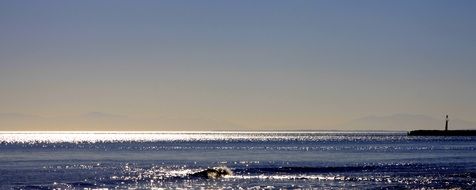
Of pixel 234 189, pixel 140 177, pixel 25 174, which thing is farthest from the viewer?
pixel 25 174

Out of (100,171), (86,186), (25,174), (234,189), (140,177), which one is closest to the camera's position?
(234,189)

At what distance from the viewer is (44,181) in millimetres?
68312

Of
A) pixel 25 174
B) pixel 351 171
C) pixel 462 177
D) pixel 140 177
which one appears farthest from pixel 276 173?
pixel 25 174

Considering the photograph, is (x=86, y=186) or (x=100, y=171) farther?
(x=100, y=171)

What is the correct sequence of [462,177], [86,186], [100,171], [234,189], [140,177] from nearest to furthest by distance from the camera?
[234,189], [86,186], [462,177], [140,177], [100,171]

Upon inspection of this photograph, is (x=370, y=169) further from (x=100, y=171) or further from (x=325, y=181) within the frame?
(x=100, y=171)

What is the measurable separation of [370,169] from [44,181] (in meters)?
34.4

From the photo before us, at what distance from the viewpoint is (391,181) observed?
6394cm

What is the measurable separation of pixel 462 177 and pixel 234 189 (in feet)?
70.2

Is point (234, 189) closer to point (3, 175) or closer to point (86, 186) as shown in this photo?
point (86, 186)

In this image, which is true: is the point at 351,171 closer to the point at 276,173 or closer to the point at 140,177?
the point at 276,173

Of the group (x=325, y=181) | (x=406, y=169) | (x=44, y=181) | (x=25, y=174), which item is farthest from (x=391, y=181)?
(x=25, y=174)

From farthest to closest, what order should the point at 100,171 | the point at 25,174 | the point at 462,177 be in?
the point at 100,171
the point at 25,174
the point at 462,177

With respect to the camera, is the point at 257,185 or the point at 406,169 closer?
the point at 257,185
